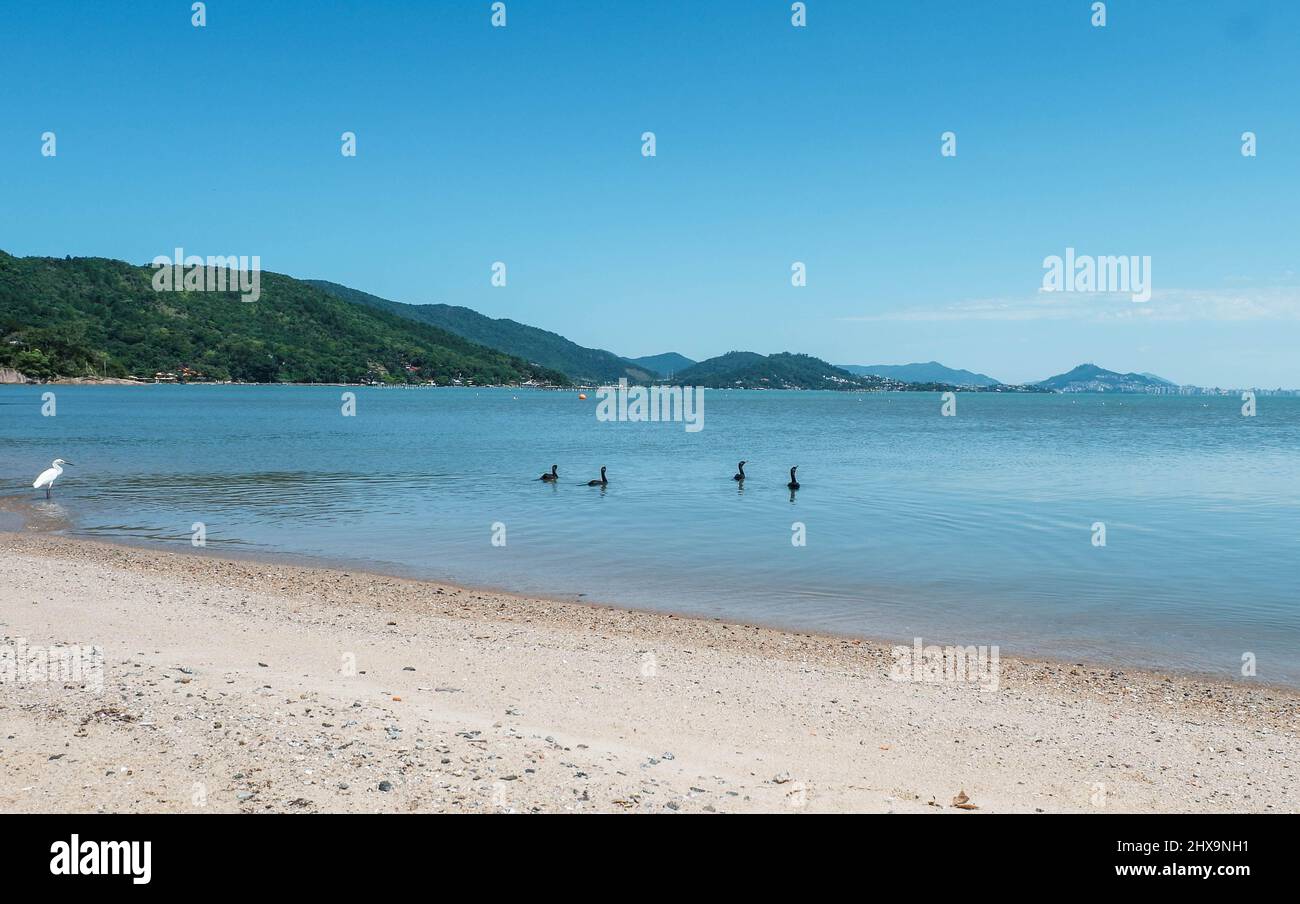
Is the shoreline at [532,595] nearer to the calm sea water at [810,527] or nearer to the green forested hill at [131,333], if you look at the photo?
the calm sea water at [810,527]

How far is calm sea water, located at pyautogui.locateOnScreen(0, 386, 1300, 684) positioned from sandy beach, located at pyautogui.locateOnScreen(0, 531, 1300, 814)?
2117 millimetres

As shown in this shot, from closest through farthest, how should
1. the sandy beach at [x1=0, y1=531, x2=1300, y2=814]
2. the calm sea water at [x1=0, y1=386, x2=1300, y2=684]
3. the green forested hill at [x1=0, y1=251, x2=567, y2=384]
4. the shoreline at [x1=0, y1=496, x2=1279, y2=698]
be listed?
the sandy beach at [x1=0, y1=531, x2=1300, y2=814] < the shoreline at [x1=0, y1=496, x2=1279, y2=698] < the calm sea water at [x1=0, y1=386, x2=1300, y2=684] < the green forested hill at [x1=0, y1=251, x2=567, y2=384]

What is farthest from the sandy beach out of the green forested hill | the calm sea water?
the green forested hill

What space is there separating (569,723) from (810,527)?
1496 centimetres

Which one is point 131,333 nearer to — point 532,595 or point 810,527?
point 810,527

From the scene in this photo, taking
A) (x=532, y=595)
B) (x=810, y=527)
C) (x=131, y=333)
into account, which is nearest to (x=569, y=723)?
(x=532, y=595)

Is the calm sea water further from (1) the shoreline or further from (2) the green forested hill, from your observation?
(2) the green forested hill

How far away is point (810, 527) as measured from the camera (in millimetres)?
22047

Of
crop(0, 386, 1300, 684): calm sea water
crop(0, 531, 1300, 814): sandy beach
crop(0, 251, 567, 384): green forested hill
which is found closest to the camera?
crop(0, 531, 1300, 814): sandy beach

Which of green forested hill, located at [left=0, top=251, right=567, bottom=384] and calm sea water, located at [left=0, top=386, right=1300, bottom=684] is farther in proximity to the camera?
green forested hill, located at [left=0, top=251, right=567, bottom=384]

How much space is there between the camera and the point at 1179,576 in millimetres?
16109

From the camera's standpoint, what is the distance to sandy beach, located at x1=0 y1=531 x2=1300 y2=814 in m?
6.09

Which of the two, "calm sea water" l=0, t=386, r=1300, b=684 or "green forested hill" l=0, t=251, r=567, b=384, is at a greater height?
"green forested hill" l=0, t=251, r=567, b=384

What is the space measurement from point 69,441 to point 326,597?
41249 mm
